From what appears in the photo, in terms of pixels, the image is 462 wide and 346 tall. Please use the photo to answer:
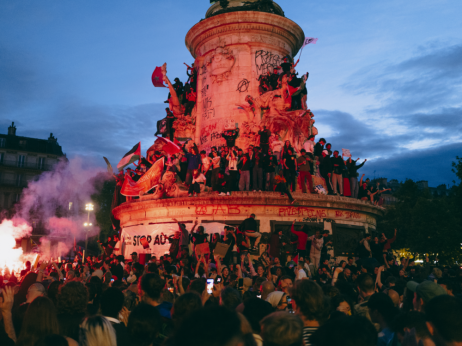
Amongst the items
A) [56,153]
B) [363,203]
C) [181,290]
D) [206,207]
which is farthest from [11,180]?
[181,290]

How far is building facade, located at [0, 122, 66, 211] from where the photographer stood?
56594 mm

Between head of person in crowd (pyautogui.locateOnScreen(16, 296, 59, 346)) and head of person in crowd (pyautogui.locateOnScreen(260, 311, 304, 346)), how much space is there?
6.44ft

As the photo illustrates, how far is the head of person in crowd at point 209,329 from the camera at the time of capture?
2377 millimetres

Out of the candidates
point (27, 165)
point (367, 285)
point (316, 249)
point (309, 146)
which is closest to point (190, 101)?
point (309, 146)

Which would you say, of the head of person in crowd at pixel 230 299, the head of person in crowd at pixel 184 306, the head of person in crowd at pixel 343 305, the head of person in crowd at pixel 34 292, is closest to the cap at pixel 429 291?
the head of person in crowd at pixel 343 305

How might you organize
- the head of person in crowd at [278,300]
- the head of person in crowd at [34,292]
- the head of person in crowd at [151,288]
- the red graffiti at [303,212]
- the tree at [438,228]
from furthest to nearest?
1. the tree at [438,228]
2. the red graffiti at [303,212]
3. the head of person in crowd at [278,300]
4. the head of person in crowd at [34,292]
5. the head of person in crowd at [151,288]

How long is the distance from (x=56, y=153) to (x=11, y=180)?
8.08 m

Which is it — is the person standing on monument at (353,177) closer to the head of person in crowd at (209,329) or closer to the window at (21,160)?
the head of person in crowd at (209,329)

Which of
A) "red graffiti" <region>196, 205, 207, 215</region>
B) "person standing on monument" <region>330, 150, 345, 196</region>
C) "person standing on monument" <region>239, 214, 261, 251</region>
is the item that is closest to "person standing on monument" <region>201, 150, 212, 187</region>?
"red graffiti" <region>196, 205, 207, 215</region>

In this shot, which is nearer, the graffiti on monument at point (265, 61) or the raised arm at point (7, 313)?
the raised arm at point (7, 313)

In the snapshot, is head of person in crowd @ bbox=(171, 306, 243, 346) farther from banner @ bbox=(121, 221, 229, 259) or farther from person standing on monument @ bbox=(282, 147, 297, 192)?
person standing on monument @ bbox=(282, 147, 297, 192)

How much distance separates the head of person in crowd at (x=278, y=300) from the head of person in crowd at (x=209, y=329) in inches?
135

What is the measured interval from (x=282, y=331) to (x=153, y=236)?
18.1 m

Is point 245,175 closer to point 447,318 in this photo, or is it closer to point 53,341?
point 447,318
